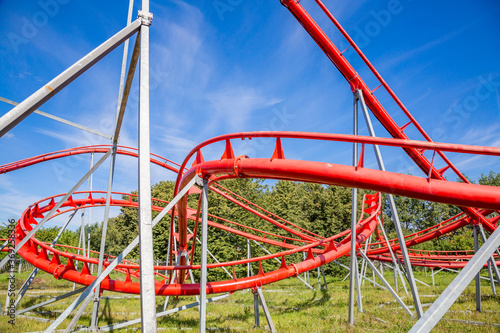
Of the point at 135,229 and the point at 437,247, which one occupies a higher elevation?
the point at 135,229

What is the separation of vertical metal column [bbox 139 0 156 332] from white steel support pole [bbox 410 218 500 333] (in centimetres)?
237

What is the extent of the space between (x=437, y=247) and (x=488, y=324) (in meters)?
28.6

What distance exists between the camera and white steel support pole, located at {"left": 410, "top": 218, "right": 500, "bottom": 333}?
254 cm

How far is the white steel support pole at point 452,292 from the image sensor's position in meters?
2.54

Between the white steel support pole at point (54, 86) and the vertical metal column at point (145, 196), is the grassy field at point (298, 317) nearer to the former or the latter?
the vertical metal column at point (145, 196)

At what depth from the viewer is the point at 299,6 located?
7.11 m

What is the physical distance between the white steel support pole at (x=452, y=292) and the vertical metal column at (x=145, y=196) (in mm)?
2366

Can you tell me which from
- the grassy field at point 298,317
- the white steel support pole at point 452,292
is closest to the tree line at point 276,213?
the grassy field at point 298,317

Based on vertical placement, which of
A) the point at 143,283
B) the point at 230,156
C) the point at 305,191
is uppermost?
the point at 305,191

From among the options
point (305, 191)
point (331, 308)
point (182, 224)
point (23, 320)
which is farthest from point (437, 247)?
point (23, 320)

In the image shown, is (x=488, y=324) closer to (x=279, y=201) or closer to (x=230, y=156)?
(x=230, y=156)

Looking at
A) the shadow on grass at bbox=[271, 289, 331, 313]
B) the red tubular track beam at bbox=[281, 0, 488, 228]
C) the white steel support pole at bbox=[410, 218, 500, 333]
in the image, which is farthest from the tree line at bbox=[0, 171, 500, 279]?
the white steel support pole at bbox=[410, 218, 500, 333]

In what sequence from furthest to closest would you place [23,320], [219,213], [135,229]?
1. [135,229]
2. [219,213]
3. [23,320]

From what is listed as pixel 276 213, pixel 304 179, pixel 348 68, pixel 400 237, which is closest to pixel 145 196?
pixel 304 179
